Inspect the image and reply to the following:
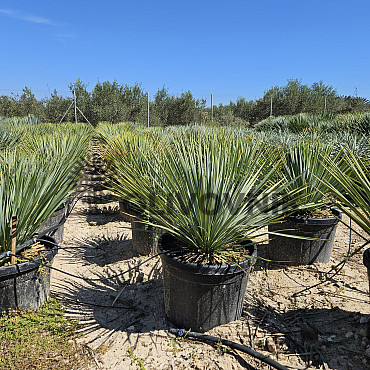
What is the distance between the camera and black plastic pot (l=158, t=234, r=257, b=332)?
5.27 ft

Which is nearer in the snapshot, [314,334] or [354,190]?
[354,190]

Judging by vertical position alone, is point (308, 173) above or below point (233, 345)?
above

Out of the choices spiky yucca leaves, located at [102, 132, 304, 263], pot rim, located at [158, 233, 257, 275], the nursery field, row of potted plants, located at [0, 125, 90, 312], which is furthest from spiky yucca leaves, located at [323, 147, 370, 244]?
row of potted plants, located at [0, 125, 90, 312]

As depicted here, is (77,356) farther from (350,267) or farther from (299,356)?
(350,267)

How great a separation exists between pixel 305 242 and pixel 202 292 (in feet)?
3.82

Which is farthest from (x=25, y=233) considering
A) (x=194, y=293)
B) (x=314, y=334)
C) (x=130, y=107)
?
(x=130, y=107)

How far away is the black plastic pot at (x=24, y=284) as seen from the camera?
171cm

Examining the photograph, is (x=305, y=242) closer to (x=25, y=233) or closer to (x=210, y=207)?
(x=210, y=207)

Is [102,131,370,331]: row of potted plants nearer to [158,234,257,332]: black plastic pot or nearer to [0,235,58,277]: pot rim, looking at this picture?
[158,234,257,332]: black plastic pot

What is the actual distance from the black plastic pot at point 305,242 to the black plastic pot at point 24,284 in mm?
1711

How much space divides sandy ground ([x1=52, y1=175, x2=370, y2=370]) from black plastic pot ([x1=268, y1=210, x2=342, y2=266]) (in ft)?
0.29

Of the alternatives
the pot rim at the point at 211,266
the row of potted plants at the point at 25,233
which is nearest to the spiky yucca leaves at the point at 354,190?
the pot rim at the point at 211,266

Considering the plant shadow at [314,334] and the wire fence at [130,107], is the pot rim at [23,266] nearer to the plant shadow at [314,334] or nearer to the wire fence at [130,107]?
the plant shadow at [314,334]

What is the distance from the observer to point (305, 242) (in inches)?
95.7
